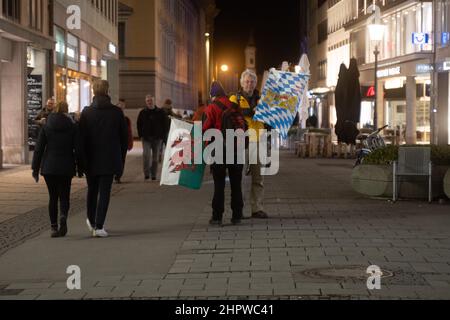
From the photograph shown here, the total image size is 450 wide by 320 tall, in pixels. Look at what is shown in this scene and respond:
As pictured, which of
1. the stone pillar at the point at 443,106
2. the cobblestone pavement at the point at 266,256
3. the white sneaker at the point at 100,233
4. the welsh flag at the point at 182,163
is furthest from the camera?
the stone pillar at the point at 443,106

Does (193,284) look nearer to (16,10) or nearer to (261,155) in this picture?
(261,155)

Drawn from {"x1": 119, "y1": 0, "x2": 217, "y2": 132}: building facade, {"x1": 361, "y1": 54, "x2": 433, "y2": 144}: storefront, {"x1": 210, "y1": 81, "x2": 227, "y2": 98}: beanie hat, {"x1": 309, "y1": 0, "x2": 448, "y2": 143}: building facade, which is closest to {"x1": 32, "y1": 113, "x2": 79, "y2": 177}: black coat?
{"x1": 210, "y1": 81, "x2": 227, "y2": 98}: beanie hat

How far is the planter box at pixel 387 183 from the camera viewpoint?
14906mm

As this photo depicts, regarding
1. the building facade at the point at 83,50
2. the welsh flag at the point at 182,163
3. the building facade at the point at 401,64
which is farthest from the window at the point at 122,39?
the welsh flag at the point at 182,163

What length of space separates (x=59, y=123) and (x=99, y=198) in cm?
102

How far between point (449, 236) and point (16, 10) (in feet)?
57.0

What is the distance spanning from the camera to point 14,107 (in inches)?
1021

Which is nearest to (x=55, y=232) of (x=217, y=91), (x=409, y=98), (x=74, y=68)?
(x=217, y=91)

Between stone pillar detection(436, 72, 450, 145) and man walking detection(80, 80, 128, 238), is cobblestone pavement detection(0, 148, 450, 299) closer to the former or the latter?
man walking detection(80, 80, 128, 238)

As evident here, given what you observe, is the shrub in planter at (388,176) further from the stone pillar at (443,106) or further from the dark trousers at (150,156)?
the stone pillar at (443,106)

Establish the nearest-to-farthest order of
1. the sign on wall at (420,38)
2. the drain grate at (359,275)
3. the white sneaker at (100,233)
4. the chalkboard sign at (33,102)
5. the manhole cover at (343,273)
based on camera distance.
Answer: the drain grate at (359,275) → the manhole cover at (343,273) → the white sneaker at (100,233) → the chalkboard sign at (33,102) → the sign on wall at (420,38)

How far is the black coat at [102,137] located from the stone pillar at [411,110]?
110 ft

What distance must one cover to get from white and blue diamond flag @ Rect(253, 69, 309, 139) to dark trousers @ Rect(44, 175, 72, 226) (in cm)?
279
